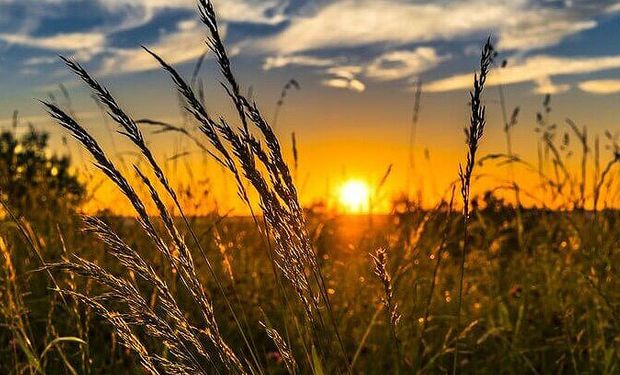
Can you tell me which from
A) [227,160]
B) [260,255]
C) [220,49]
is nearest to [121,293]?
[227,160]

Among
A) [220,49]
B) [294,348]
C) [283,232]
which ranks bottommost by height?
[294,348]

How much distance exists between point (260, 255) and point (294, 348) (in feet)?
7.74

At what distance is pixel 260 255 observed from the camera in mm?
6078

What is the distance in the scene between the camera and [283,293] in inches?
77.4

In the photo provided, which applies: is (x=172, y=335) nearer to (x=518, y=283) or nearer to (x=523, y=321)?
(x=523, y=321)

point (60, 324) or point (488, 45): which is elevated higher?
point (488, 45)

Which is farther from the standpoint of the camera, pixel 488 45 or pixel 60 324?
pixel 60 324

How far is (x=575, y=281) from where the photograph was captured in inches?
165

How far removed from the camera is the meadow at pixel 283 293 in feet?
4.57

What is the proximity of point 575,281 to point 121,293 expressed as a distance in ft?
11.0

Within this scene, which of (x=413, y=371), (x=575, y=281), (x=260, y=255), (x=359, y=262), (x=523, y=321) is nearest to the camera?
(x=413, y=371)

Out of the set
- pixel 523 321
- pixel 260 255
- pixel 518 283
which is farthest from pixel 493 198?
pixel 523 321

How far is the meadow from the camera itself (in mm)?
1394

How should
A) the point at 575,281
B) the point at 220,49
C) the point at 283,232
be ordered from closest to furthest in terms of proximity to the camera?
the point at 220,49
the point at 283,232
the point at 575,281
